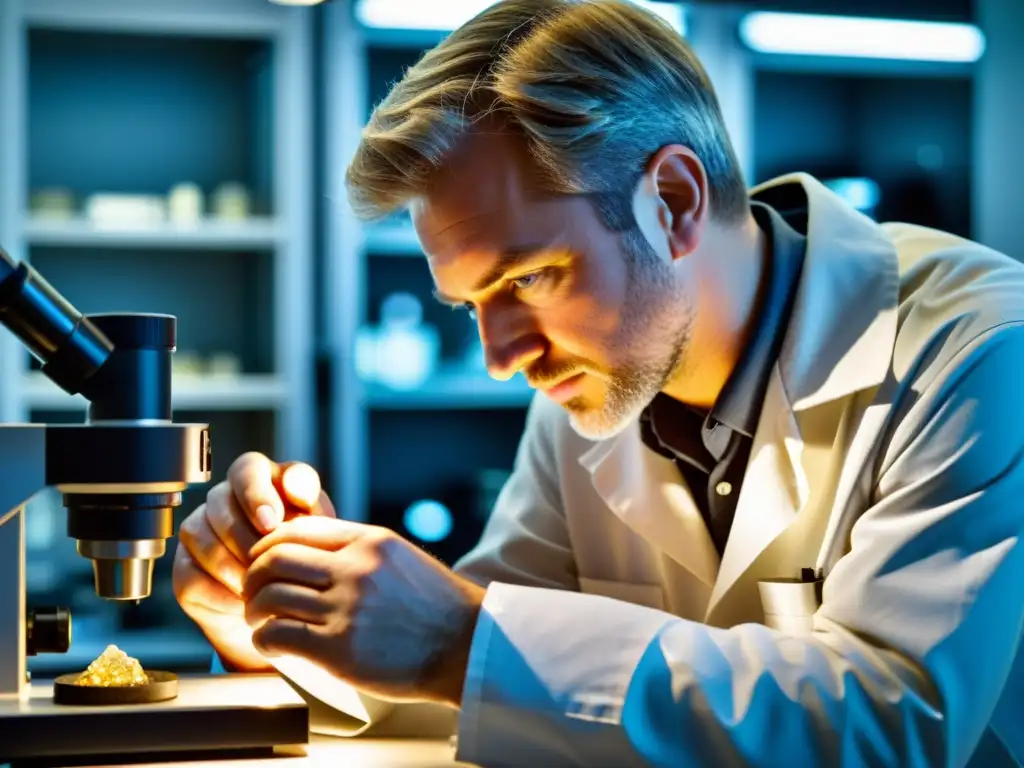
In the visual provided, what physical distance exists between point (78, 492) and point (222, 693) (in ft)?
0.80

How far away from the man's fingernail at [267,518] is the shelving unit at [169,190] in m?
2.00

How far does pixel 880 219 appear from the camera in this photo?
356 centimetres

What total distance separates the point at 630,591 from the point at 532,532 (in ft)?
0.54

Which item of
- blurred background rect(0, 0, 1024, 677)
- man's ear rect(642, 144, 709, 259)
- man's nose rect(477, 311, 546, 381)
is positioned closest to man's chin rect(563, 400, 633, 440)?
man's nose rect(477, 311, 546, 381)

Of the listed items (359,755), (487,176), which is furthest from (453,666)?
(487,176)

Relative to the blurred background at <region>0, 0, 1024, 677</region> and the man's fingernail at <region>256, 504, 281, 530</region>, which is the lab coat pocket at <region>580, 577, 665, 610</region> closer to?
the man's fingernail at <region>256, 504, 281, 530</region>

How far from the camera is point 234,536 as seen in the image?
49.5 inches

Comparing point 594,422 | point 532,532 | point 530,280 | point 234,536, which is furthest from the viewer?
point 532,532

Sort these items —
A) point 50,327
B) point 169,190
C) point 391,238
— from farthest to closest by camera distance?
point 169,190
point 391,238
point 50,327

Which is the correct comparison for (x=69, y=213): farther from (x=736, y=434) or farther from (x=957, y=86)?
(x=957, y=86)

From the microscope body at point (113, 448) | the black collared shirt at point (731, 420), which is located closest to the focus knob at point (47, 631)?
the microscope body at point (113, 448)

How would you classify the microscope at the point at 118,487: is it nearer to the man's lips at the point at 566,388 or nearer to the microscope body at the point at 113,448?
the microscope body at the point at 113,448

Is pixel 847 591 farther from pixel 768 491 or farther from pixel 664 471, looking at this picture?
pixel 664 471

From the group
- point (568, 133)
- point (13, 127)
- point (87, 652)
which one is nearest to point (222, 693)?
point (568, 133)
